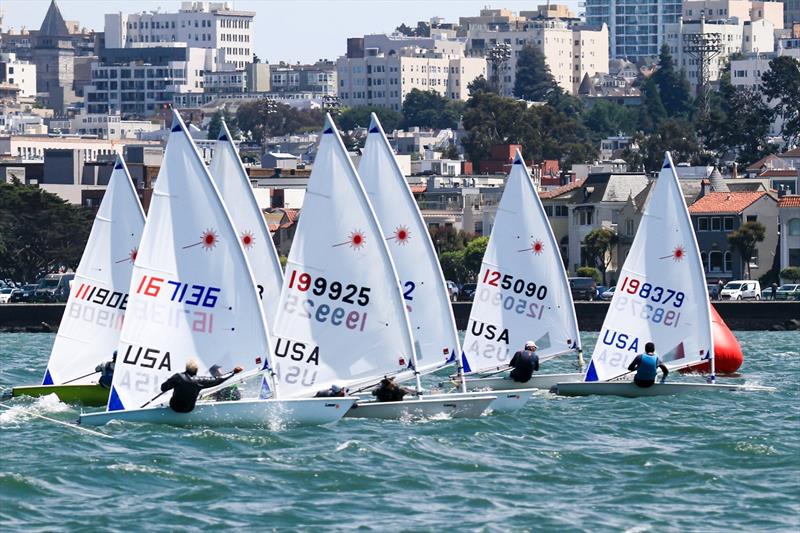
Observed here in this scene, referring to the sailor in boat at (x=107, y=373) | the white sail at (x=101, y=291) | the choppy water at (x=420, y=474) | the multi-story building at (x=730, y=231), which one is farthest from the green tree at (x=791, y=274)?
the sailor in boat at (x=107, y=373)

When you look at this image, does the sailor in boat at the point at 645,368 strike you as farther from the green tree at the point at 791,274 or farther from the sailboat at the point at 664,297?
the green tree at the point at 791,274

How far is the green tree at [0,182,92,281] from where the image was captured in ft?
318

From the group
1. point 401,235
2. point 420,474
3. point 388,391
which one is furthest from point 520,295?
point 420,474

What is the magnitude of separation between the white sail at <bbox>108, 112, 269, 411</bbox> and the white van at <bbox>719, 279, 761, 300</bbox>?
54.6 metres

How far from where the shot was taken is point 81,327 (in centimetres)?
3531

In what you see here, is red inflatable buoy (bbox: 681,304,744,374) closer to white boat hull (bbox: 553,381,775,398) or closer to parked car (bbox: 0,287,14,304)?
white boat hull (bbox: 553,381,775,398)

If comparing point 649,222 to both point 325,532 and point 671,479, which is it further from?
point 325,532

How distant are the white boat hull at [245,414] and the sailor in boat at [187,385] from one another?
7.4 inches

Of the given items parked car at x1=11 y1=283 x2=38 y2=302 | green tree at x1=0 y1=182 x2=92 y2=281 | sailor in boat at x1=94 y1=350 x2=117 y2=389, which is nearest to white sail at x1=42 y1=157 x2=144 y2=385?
sailor in boat at x1=94 y1=350 x2=117 y2=389

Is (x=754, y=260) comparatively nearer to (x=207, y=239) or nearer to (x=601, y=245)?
(x=601, y=245)

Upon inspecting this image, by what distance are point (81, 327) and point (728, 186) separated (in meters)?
70.8

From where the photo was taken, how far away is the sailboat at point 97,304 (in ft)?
115

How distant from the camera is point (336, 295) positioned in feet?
102

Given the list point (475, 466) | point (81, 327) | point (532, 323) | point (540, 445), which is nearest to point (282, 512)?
point (475, 466)
